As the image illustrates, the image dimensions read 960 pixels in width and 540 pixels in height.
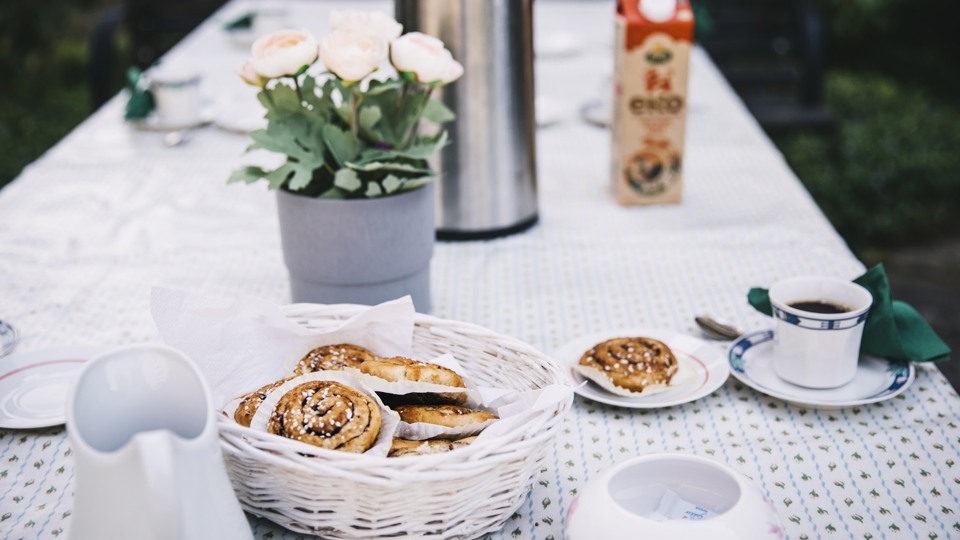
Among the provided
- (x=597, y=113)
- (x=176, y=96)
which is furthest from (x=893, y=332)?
(x=176, y=96)

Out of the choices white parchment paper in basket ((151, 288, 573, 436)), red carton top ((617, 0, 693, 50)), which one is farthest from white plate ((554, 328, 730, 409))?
red carton top ((617, 0, 693, 50))

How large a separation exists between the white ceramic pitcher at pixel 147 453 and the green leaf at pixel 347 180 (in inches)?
14.1

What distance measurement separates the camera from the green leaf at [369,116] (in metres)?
0.89

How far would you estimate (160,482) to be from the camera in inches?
18.5

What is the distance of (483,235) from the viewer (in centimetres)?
123

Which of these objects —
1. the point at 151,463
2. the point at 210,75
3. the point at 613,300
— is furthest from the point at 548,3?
the point at 151,463

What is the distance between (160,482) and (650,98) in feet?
3.04

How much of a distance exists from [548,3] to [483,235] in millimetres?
1661

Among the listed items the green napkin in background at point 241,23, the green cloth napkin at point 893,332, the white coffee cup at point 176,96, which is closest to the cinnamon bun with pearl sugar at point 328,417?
the green cloth napkin at point 893,332

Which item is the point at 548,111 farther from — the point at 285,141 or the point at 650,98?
the point at 285,141

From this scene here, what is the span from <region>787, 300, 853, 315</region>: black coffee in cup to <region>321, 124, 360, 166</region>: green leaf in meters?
0.43

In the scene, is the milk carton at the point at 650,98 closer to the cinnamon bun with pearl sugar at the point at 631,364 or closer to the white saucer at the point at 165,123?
the cinnamon bun with pearl sugar at the point at 631,364

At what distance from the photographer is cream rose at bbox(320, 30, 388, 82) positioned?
0.82 metres

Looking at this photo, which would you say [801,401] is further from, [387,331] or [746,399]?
[387,331]
